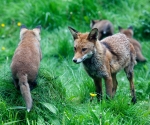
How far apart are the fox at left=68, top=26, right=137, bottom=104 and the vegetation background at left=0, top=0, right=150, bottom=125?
0.36 m

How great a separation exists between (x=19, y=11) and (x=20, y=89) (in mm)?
6004

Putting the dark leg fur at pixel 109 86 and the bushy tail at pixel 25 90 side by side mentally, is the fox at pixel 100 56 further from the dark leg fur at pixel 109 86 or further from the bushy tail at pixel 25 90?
the bushy tail at pixel 25 90

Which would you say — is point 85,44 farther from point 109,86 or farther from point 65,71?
point 65,71

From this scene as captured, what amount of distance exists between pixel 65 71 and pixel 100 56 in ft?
6.06

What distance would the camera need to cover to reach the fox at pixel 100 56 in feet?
21.9

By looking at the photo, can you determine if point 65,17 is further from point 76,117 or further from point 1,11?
point 76,117

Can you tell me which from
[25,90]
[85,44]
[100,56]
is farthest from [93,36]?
[25,90]

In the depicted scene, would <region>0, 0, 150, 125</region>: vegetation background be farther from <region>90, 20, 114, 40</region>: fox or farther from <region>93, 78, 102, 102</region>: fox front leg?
<region>90, 20, 114, 40</region>: fox

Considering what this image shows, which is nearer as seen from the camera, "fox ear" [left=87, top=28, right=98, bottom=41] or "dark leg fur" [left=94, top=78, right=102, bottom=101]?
"fox ear" [left=87, top=28, right=98, bottom=41]

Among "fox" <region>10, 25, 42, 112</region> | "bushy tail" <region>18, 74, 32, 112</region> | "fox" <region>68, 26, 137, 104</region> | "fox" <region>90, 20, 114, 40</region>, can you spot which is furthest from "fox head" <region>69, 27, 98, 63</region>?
"fox" <region>90, 20, 114, 40</region>

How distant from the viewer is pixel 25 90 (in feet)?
19.1

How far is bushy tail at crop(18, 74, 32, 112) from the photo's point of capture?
5686mm

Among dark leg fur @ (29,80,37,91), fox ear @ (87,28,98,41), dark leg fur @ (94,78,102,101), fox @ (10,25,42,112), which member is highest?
fox ear @ (87,28,98,41)

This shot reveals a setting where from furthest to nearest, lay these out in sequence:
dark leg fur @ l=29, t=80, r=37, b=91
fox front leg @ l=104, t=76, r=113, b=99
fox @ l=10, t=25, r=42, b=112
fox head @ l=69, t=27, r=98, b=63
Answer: fox front leg @ l=104, t=76, r=113, b=99 → fox head @ l=69, t=27, r=98, b=63 → dark leg fur @ l=29, t=80, r=37, b=91 → fox @ l=10, t=25, r=42, b=112
